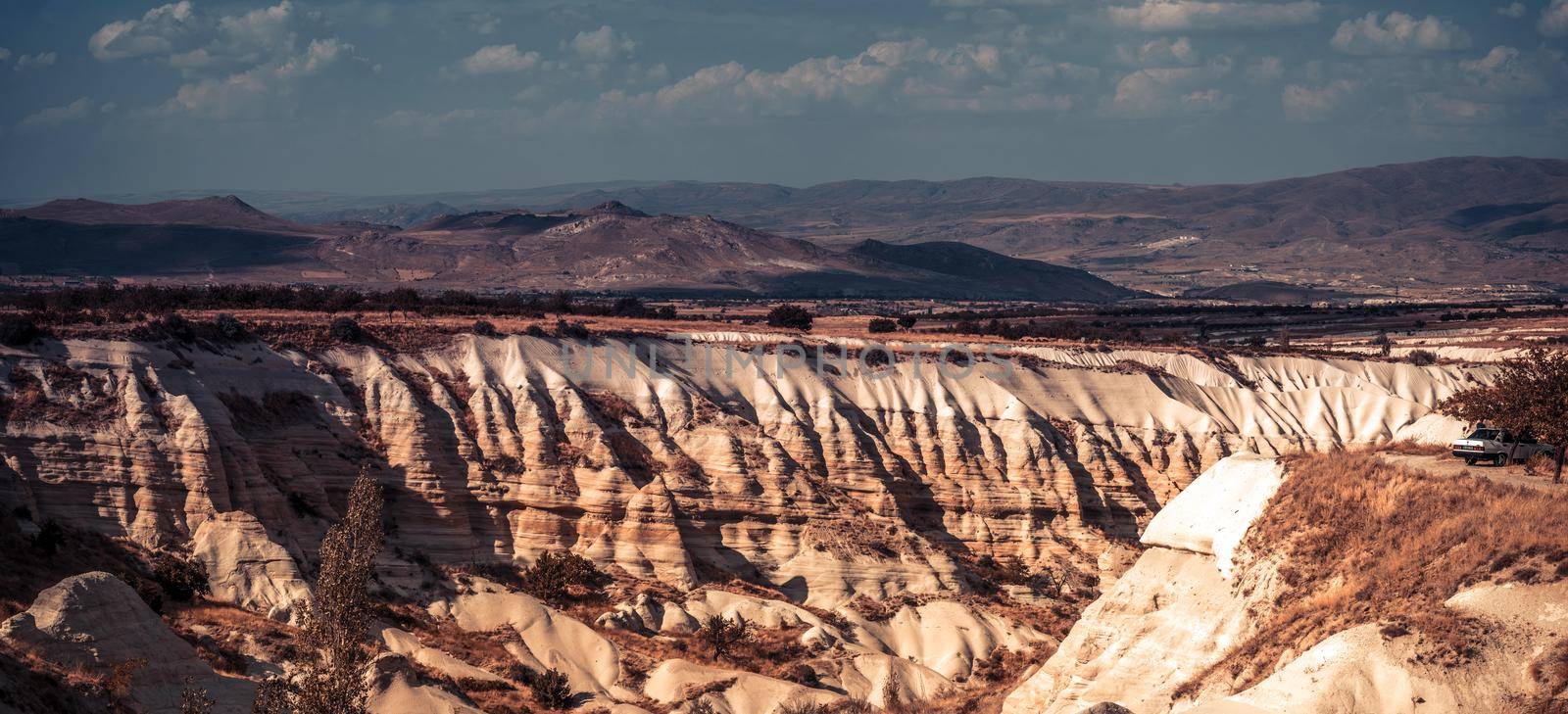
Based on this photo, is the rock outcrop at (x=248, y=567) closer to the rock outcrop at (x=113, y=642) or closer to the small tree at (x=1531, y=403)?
the rock outcrop at (x=113, y=642)

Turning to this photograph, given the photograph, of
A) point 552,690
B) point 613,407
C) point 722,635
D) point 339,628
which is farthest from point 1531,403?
point 613,407

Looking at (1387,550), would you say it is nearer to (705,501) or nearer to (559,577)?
(559,577)

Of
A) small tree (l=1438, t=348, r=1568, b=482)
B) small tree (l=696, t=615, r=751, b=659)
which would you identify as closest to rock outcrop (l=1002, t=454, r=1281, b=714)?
small tree (l=1438, t=348, r=1568, b=482)

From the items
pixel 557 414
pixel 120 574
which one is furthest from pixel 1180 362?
pixel 120 574

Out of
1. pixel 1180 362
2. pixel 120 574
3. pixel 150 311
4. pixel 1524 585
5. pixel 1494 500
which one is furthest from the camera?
pixel 1180 362

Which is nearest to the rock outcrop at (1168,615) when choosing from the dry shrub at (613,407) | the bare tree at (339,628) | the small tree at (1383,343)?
the bare tree at (339,628)

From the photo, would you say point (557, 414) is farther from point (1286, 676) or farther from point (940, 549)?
point (1286, 676)
